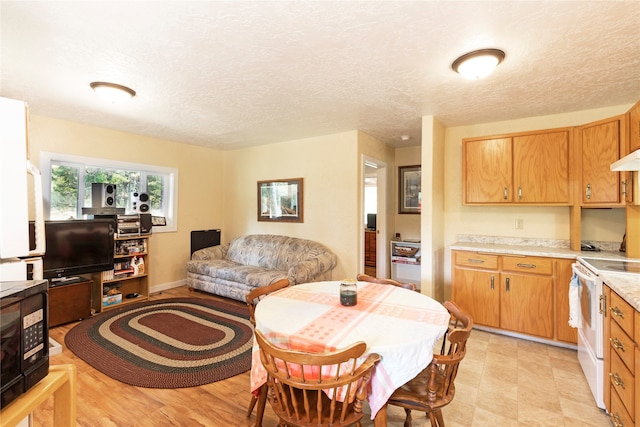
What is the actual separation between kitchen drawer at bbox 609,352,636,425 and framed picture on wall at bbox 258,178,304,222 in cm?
366

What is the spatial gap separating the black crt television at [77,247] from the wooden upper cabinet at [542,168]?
4.84 metres

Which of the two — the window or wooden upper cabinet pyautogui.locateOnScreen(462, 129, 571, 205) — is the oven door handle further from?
the window

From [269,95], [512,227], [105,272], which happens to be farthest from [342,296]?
[105,272]

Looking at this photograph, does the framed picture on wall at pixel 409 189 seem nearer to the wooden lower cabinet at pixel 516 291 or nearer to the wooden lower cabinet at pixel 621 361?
the wooden lower cabinet at pixel 516 291

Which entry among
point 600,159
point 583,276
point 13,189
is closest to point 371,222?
point 600,159

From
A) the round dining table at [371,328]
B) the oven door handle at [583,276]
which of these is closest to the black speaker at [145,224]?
the round dining table at [371,328]

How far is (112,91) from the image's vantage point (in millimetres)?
2629

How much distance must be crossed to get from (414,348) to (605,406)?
1663 mm

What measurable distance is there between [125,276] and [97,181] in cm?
140

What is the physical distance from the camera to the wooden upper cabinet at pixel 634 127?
236 centimetres

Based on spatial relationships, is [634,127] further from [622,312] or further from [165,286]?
[165,286]

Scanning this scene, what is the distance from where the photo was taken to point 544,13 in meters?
1.65

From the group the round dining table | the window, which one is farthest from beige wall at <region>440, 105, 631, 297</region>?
the window

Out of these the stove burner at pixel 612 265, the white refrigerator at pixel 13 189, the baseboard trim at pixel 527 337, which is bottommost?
the baseboard trim at pixel 527 337
